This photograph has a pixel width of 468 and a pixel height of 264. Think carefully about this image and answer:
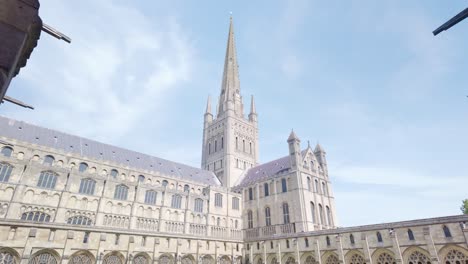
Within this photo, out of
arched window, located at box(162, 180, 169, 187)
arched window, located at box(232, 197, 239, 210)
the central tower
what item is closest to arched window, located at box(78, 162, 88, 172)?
arched window, located at box(162, 180, 169, 187)

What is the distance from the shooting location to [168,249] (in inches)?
1366

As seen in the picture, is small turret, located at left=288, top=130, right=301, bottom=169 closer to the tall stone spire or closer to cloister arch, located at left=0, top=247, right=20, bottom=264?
the tall stone spire

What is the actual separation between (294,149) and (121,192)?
27.9 metres

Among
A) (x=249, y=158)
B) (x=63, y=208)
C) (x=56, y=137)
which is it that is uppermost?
(x=249, y=158)

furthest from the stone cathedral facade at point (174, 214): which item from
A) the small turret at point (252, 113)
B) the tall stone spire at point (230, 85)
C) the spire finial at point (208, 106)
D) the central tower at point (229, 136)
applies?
the spire finial at point (208, 106)

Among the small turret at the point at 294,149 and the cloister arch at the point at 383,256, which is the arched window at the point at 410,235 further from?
the small turret at the point at 294,149

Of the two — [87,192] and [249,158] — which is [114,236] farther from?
[249,158]

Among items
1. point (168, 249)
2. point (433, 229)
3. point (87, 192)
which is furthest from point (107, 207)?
point (433, 229)

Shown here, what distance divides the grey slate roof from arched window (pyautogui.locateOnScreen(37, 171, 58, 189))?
5102 millimetres

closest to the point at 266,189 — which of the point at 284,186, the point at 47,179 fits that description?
the point at 284,186

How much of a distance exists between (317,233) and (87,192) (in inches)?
1212

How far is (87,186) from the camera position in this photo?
36.2 metres

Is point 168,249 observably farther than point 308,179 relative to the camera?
No

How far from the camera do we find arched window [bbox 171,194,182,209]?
4247 cm
